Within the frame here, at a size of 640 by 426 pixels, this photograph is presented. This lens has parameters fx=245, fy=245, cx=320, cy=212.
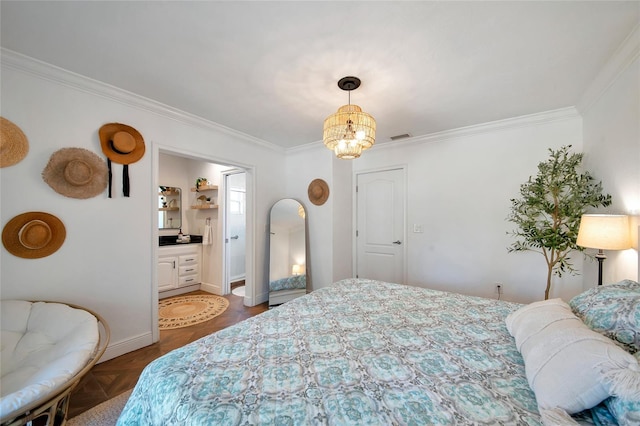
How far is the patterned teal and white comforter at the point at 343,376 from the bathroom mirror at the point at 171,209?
387 centimetres

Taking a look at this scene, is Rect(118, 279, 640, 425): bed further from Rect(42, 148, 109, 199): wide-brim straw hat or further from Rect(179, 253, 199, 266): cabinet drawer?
Rect(179, 253, 199, 266): cabinet drawer

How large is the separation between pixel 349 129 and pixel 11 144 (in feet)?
8.01

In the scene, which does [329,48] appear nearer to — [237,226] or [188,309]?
[188,309]

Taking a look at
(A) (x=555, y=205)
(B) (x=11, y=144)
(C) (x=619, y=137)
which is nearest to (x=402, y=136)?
(A) (x=555, y=205)

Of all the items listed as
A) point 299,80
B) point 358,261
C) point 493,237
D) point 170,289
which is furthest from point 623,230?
point 170,289

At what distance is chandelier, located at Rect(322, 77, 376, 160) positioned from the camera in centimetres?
187

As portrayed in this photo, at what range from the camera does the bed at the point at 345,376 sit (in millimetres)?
815

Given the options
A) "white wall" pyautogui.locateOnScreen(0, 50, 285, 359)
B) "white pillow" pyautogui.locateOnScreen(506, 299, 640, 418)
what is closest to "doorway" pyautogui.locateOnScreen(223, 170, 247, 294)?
"white wall" pyautogui.locateOnScreen(0, 50, 285, 359)

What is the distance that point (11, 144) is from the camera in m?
1.76

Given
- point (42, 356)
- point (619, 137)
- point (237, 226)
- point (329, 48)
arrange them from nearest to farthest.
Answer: point (42, 356) → point (329, 48) → point (619, 137) → point (237, 226)

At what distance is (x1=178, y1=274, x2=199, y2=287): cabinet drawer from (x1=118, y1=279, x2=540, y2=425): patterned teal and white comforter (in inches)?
126

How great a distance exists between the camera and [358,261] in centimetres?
398

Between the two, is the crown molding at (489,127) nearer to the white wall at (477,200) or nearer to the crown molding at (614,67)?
the white wall at (477,200)

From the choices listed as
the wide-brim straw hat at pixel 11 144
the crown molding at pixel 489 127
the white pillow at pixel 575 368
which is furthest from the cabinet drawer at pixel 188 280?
the white pillow at pixel 575 368
